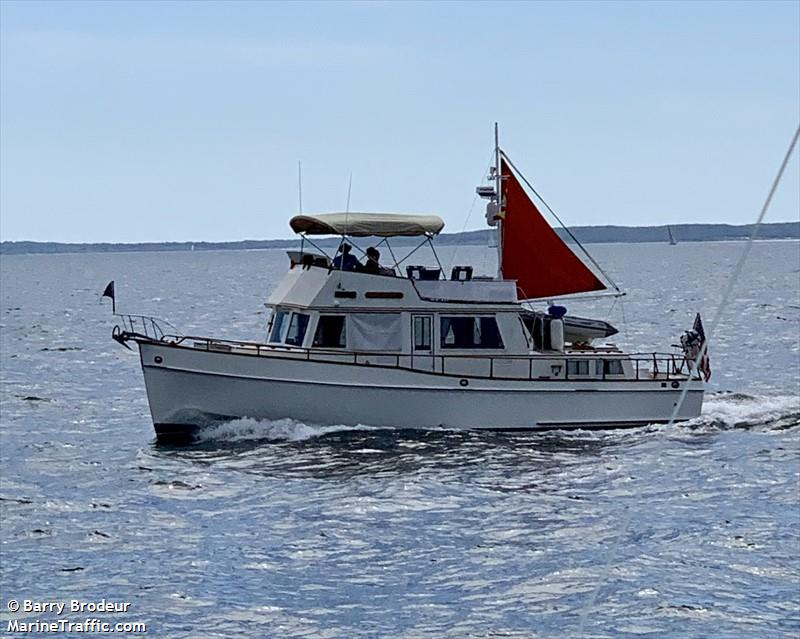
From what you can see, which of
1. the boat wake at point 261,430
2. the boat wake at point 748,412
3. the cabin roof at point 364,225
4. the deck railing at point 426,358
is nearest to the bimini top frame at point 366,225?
the cabin roof at point 364,225

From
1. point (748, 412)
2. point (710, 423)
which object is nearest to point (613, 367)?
point (710, 423)

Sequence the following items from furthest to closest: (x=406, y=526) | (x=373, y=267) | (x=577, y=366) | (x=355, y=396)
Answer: (x=373, y=267) < (x=577, y=366) < (x=355, y=396) < (x=406, y=526)

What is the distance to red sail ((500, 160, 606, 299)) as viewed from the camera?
3061 cm

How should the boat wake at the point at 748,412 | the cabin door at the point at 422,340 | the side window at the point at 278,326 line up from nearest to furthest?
the cabin door at the point at 422,340, the side window at the point at 278,326, the boat wake at the point at 748,412

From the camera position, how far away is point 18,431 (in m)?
31.2

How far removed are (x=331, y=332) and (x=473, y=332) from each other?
294 centimetres

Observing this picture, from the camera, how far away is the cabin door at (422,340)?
28.5m

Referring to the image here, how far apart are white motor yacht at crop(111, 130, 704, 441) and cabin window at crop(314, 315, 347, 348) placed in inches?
0.8

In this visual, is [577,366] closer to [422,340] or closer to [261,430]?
[422,340]

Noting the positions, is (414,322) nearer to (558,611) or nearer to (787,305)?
(558,611)

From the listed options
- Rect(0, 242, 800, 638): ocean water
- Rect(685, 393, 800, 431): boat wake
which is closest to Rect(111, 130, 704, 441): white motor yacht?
Rect(0, 242, 800, 638): ocean water

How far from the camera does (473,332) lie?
95.3 feet

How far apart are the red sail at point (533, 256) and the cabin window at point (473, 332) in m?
1.89

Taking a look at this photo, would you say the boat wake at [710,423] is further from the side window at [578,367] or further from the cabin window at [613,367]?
the cabin window at [613,367]
